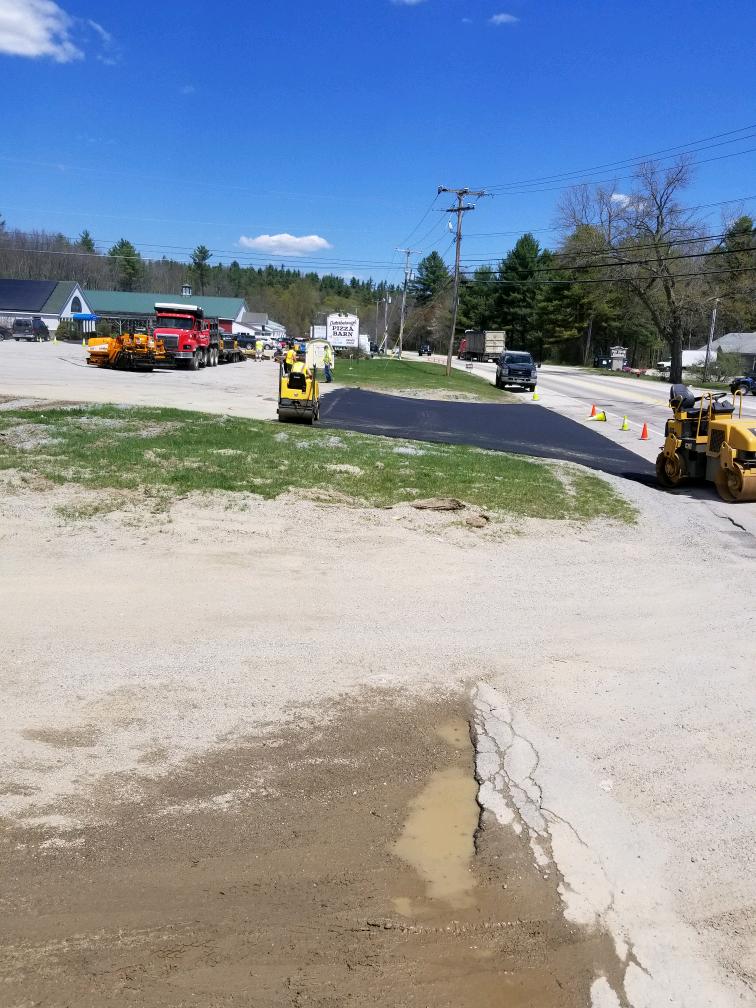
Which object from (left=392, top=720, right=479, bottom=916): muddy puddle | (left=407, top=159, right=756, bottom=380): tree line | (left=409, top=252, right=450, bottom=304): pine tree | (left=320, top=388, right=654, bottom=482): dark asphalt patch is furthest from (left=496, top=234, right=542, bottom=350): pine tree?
(left=392, top=720, right=479, bottom=916): muddy puddle

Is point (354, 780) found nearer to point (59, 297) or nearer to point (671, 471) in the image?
point (671, 471)

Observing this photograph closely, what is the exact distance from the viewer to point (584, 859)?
165 inches

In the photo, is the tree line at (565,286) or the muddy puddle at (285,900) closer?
the muddy puddle at (285,900)

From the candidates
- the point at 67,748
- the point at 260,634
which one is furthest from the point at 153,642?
the point at 67,748

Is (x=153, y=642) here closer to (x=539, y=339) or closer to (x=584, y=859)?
(x=584, y=859)

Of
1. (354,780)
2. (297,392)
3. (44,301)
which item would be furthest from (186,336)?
(44,301)

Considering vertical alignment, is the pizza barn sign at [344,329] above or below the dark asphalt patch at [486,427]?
above

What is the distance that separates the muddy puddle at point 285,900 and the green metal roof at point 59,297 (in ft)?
275

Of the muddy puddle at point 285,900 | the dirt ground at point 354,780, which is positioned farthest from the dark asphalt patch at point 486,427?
the muddy puddle at point 285,900

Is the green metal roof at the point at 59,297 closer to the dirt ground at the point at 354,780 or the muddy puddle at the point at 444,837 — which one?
the dirt ground at the point at 354,780

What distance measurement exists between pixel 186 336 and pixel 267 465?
27313mm

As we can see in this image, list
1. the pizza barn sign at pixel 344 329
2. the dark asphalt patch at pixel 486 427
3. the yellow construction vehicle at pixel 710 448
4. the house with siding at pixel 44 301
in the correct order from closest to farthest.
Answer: the yellow construction vehicle at pixel 710 448
the dark asphalt patch at pixel 486 427
the pizza barn sign at pixel 344 329
the house with siding at pixel 44 301

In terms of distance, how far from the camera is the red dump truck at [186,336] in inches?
1467

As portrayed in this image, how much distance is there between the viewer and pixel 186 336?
37781 mm
